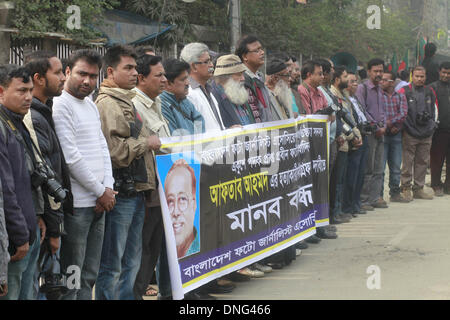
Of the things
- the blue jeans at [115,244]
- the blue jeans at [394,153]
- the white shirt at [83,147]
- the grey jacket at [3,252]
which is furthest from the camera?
the blue jeans at [394,153]

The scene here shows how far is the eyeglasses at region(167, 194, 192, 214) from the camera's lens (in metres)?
5.33

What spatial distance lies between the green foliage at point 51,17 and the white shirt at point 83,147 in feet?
32.7

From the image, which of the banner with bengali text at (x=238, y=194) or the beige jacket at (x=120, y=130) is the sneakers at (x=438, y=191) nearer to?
the banner with bengali text at (x=238, y=194)

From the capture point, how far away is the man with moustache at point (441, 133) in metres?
12.8

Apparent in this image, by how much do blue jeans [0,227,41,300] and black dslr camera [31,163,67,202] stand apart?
228mm

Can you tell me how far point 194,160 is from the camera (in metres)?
5.62

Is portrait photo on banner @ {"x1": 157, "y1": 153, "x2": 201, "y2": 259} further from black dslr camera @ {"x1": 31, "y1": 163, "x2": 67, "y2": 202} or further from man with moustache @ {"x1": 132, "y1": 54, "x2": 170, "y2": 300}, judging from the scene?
black dslr camera @ {"x1": 31, "y1": 163, "x2": 67, "y2": 202}

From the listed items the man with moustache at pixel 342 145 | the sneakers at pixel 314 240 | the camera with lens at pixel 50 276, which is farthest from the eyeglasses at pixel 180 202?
the man with moustache at pixel 342 145

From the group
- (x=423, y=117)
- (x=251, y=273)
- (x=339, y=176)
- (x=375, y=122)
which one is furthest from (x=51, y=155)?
(x=423, y=117)

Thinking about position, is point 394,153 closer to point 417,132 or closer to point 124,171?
point 417,132

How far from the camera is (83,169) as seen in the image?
460 centimetres

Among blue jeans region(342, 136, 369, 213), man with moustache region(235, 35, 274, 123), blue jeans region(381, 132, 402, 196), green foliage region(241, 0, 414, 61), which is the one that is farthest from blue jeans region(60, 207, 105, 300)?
green foliage region(241, 0, 414, 61)

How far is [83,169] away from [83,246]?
0.49 m
